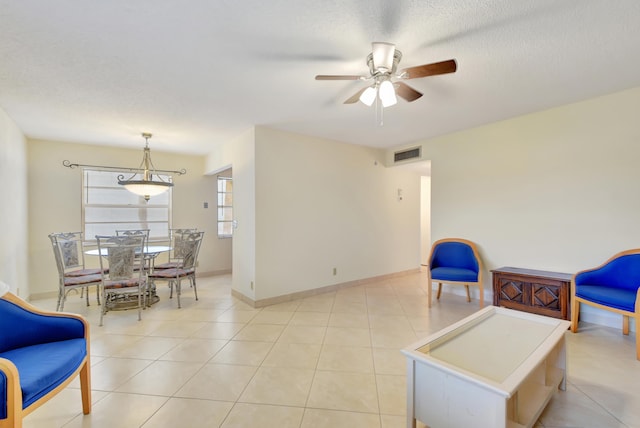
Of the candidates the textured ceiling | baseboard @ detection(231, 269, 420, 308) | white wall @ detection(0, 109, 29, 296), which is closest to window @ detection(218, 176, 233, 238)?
baseboard @ detection(231, 269, 420, 308)

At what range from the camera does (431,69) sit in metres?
1.79

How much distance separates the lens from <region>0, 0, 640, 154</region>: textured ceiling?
5.41 feet

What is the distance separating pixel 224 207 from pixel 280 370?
4429 millimetres

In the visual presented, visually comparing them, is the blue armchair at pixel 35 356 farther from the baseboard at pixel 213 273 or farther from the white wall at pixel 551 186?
the white wall at pixel 551 186

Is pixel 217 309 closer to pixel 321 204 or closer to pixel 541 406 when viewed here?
pixel 321 204

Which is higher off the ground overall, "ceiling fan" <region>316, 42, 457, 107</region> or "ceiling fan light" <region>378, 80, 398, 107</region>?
"ceiling fan" <region>316, 42, 457, 107</region>

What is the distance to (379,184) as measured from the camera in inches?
202

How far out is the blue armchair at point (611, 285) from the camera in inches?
99.5

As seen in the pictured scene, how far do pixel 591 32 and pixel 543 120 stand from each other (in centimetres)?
174

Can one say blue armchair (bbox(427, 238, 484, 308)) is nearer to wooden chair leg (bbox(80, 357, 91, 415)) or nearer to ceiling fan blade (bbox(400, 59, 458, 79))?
ceiling fan blade (bbox(400, 59, 458, 79))

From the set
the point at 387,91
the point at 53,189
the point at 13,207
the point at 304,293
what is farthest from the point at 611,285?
the point at 53,189

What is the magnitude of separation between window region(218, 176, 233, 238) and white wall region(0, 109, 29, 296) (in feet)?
9.43

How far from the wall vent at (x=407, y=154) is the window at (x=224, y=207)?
346 cm

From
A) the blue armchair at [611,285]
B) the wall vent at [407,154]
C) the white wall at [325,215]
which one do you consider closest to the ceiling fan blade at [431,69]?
the white wall at [325,215]
